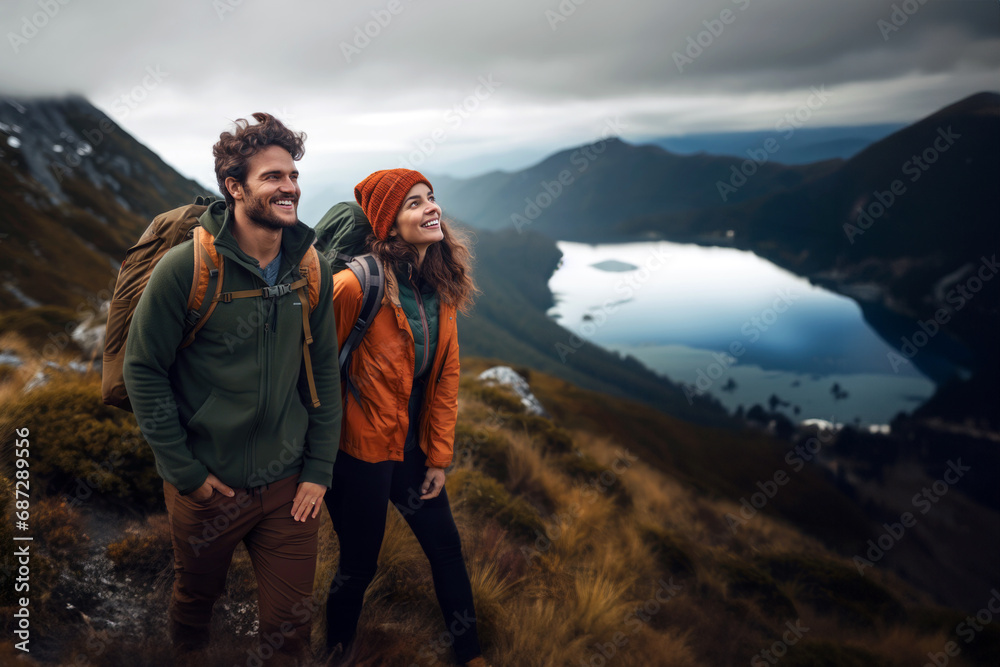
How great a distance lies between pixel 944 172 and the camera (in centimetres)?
12231

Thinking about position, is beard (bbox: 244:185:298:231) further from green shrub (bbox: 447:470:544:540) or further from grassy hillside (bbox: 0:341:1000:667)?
green shrub (bbox: 447:470:544:540)

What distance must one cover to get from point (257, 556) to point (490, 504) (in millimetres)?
3338

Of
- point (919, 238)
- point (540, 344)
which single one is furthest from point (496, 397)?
point (919, 238)

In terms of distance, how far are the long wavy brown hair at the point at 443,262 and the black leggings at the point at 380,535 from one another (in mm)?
Answer: 924

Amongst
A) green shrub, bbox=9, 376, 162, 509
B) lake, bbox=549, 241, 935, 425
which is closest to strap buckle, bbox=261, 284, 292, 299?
green shrub, bbox=9, 376, 162, 509

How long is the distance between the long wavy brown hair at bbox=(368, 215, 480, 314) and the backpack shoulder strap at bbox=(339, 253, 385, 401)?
85mm

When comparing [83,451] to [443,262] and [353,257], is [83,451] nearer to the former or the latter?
[353,257]

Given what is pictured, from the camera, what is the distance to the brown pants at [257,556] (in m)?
2.08

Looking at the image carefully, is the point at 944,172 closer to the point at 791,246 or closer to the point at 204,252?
the point at 791,246

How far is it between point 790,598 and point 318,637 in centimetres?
723

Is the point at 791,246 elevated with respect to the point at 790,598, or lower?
elevated

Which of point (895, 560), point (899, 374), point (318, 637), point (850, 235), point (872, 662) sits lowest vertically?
point (895, 560)

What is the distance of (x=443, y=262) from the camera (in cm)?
286

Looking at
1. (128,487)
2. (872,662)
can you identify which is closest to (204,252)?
(128,487)
